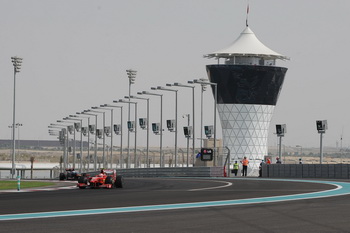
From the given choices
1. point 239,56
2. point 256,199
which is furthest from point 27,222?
point 239,56

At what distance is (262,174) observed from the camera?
54.6 metres

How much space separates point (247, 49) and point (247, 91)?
8870 mm

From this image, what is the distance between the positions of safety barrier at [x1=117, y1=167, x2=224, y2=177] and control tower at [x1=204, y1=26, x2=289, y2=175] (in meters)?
69.3

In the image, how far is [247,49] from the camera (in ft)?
447

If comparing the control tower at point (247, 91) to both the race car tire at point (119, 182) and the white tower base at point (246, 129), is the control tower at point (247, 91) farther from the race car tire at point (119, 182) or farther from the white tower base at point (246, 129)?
the race car tire at point (119, 182)

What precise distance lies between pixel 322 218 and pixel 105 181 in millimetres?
19465

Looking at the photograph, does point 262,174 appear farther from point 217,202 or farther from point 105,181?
point 217,202

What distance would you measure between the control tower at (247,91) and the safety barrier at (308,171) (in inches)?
3220

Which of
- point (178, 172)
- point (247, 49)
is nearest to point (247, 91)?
point (247, 49)

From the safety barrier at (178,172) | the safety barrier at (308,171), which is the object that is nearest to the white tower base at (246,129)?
the safety barrier at (178,172)

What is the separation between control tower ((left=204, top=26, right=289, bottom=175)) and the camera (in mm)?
137750

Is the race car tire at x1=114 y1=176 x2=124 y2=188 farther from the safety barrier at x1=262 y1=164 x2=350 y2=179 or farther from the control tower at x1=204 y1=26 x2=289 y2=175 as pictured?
the control tower at x1=204 y1=26 x2=289 y2=175

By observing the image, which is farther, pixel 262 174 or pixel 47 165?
pixel 47 165

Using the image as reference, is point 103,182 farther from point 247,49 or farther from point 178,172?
point 247,49
